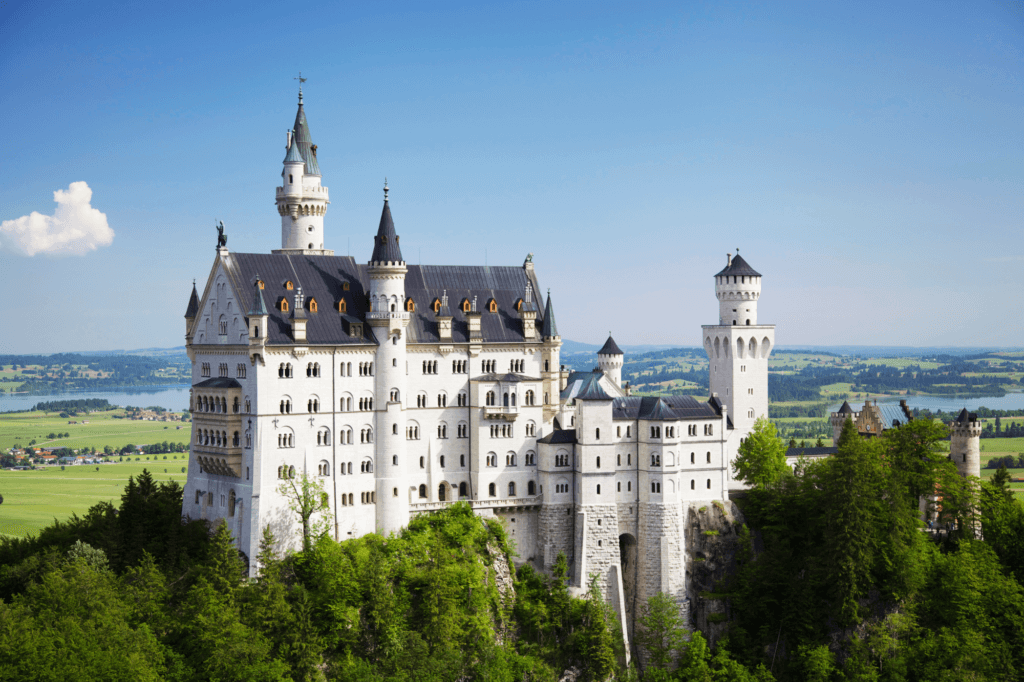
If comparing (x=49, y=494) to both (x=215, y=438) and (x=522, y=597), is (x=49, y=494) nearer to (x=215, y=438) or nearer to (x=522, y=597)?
(x=215, y=438)

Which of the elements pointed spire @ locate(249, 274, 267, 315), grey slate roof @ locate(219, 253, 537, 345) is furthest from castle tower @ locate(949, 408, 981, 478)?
pointed spire @ locate(249, 274, 267, 315)

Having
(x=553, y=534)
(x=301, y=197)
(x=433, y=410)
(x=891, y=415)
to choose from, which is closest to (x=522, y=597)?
(x=553, y=534)

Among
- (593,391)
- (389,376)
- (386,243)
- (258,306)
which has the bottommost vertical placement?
(593,391)

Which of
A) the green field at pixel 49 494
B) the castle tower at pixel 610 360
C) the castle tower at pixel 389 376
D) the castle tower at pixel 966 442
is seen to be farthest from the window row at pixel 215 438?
the castle tower at pixel 966 442

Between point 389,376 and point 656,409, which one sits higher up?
point 389,376

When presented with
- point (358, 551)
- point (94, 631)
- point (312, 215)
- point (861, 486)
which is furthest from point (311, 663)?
point (861, 486)

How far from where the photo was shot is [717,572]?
92.6 m

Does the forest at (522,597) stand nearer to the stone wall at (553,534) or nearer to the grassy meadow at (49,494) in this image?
the stone wall at (553,534)

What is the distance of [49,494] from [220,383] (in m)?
105

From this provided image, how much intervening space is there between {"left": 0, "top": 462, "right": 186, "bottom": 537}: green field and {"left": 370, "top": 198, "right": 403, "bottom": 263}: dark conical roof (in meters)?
59.9

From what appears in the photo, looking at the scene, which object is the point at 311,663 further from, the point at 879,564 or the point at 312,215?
the point at 879,564

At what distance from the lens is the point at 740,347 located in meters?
101

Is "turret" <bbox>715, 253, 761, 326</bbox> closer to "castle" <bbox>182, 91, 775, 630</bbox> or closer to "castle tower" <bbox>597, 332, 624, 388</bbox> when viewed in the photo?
"castle" <bbox>182, 91, 775, 630</bbox>

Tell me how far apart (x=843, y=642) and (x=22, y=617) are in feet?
203
